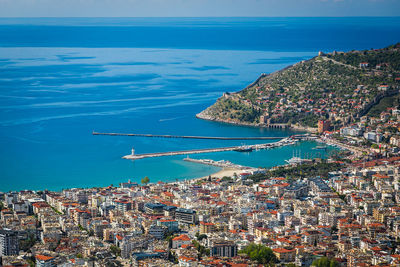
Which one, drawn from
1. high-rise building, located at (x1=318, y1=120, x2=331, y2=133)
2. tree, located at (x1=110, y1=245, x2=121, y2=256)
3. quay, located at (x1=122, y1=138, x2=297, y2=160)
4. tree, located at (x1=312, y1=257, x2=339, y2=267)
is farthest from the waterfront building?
high-rise building, located at (x1=318, y1=120, x2=331, y2=133)

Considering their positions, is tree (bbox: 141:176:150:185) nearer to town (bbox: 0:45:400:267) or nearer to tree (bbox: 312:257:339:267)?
town (bbox: 0:45:400:267)

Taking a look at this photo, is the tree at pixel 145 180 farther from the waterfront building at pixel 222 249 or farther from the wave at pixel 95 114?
the wave at pixel 95 114

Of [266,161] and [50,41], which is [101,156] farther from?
[50,41]

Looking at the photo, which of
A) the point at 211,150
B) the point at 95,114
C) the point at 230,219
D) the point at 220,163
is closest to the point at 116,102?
the point at 95,114

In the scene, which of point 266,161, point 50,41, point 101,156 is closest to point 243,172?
point 266,161

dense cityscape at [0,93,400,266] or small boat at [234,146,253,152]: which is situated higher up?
small boat at [234,146,253,152]

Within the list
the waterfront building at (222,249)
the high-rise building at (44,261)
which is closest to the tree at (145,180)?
→ the waterfront building at (222,249)

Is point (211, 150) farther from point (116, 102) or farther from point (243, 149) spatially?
point (116, 102)
